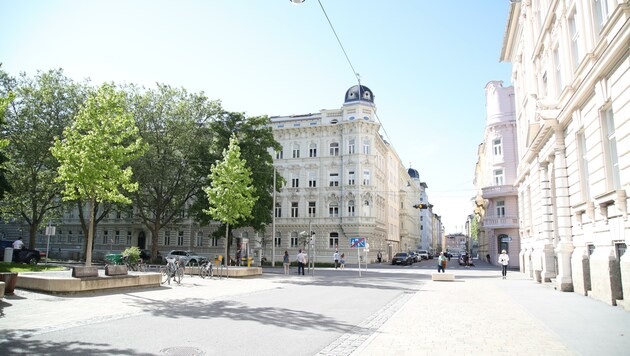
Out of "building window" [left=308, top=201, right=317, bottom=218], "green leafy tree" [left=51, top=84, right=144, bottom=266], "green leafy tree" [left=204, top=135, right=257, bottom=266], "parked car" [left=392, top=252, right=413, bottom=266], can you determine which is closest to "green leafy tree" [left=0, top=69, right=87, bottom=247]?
"green leafy tree" [left=204, top=135, right=257, bottom=266]

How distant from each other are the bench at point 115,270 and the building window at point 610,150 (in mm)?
16799

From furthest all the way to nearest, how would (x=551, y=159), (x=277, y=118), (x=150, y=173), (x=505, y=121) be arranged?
(x=277, y=118) → (x=505, y=121) → (x=150, y=173) → (x=551, y=159)

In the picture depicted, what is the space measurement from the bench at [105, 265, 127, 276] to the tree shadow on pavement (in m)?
8.91

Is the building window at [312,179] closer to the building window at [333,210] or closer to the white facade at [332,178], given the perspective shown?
the white facade at [332,178]

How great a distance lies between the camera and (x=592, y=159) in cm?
1395

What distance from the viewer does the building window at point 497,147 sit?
45.0 m

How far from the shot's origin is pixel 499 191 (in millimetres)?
43844

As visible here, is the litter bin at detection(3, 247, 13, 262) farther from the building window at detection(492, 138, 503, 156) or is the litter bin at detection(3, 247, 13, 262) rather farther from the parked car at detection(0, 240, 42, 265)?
the building window at detection(492, 138, 503, 156)

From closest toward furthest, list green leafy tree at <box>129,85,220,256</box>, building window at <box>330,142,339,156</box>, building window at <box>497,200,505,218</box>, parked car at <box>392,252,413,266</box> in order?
1. green leafy tree at <box>129,85,220,256</box>
2. building window at <box>497,200,505,218</box>
3. parked car at <box>392,252,413,266</box>
4. building window at <box>330,142,339,156</box>

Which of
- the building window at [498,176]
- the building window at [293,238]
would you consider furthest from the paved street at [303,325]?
the building window at [293,238]

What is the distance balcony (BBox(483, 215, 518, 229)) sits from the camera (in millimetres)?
42906

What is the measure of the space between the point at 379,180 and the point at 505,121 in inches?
700

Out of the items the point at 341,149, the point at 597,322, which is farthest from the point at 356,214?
the point at 597,322

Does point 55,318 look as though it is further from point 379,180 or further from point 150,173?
point 379,180
